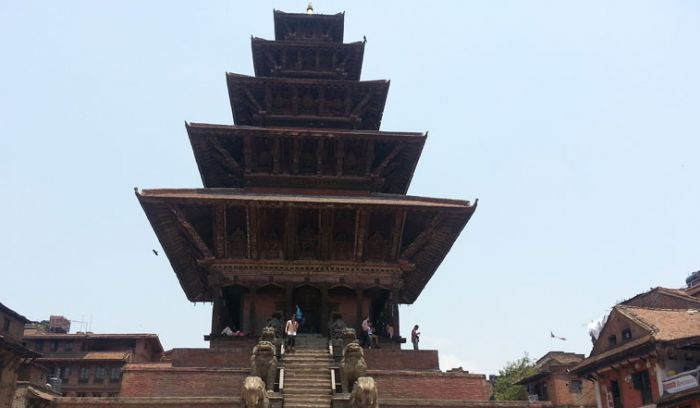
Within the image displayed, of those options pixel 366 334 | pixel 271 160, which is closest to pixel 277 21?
pixel 271 160

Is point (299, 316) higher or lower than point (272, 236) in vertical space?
lower

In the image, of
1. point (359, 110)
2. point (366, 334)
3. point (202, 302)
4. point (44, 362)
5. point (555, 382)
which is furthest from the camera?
point (44, 362)

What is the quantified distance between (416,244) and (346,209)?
2.98 m

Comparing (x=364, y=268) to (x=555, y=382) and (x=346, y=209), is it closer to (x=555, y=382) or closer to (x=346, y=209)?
(x=346, y=209)

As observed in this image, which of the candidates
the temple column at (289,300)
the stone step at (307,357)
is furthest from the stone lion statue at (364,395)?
the temple column at (289,300)

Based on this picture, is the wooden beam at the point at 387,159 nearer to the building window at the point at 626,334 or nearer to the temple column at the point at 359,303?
the temple column at the point at 359,303

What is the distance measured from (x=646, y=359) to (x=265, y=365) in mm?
23041

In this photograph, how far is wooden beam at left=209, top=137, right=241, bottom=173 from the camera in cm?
2378

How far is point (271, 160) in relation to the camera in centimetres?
2436

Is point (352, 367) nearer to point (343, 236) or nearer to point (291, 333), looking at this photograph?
point (291, 333)

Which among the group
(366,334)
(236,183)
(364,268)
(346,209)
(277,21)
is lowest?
(366,334)

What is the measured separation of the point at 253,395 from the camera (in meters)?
13.3

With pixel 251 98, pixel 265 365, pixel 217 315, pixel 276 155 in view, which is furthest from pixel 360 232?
pixel 251 98

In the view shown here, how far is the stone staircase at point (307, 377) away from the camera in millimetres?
14766
